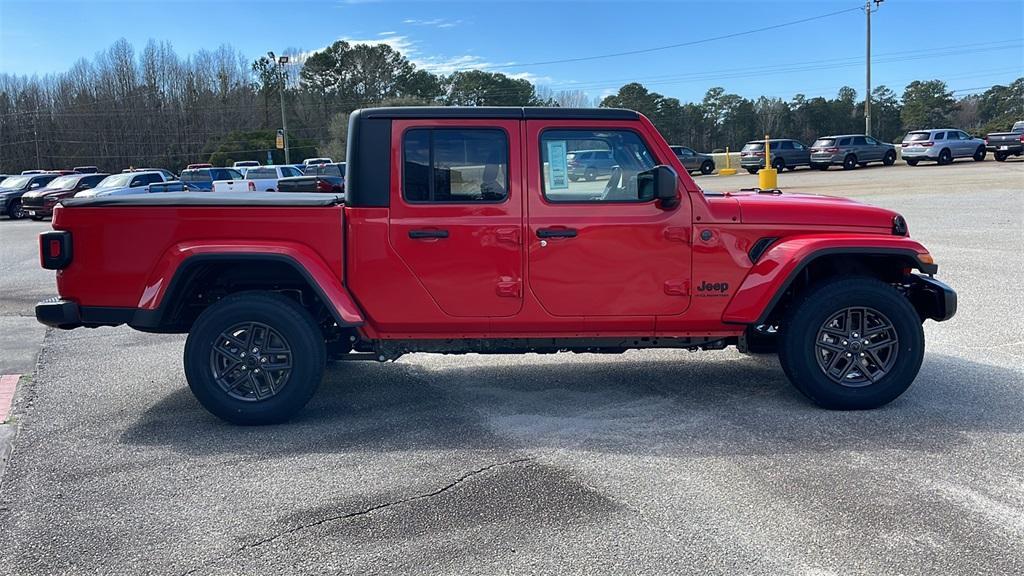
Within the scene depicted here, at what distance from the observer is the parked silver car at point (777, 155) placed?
40.8 meters

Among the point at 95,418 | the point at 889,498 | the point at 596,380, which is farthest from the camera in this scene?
the point at 596,380

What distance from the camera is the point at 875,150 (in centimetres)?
4191

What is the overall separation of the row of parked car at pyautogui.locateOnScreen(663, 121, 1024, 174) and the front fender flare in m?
36.3

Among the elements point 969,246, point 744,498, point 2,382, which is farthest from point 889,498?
point 969,246

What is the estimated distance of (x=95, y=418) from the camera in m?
5.59

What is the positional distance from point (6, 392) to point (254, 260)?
9.22 ft

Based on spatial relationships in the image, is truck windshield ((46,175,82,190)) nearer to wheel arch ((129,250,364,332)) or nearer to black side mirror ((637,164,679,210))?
wheel arch ((129,250,364,332))

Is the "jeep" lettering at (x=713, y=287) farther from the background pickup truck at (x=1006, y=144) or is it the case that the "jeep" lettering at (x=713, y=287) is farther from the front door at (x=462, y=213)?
the background pickup truck at (x=1006, y=144)

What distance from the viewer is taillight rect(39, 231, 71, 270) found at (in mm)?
5211

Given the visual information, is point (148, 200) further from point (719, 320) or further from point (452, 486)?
point (719, 320)

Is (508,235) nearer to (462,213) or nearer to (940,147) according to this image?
(462,213)

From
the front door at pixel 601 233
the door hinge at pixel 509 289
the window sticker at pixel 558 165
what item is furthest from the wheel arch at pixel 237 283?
the window sticker at pixel 558 165

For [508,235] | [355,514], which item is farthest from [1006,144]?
[355,514]

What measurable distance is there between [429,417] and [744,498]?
2.20 m
